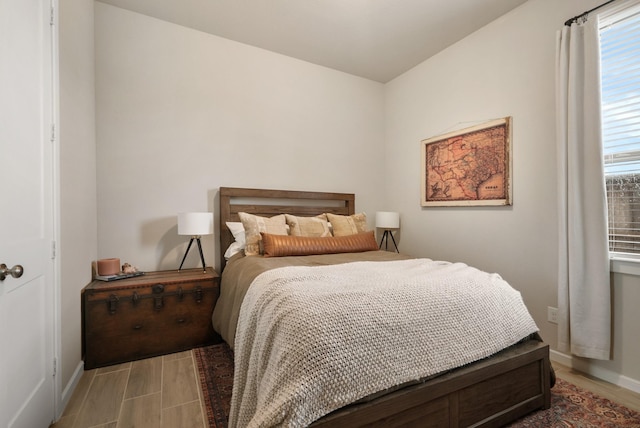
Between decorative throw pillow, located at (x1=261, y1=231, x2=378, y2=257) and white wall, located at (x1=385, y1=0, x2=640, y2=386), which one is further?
decorative throw pillow, located at (x1=261, y1=231, x2=378, y2=257)

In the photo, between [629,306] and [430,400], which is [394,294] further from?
[629,306]

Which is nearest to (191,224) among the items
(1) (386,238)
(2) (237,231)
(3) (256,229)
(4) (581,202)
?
(2) (237,231)

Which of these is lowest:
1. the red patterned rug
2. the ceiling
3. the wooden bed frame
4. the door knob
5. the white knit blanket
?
the red patterned rug

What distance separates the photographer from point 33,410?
127cm

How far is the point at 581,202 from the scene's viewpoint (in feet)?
6.43

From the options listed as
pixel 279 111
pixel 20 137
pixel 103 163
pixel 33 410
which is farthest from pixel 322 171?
pixel 33 410

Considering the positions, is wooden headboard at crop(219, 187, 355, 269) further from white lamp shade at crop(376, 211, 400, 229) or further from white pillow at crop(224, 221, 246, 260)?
white lamp shade at crop(376, 211, 400, 229)

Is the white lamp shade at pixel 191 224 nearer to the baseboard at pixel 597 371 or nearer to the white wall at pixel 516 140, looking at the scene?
the white wall at pixel 516 140

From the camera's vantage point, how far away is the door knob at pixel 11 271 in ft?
3.43

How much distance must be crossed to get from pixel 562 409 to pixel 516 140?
1952mm

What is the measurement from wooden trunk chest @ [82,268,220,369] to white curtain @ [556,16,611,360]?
105 inches

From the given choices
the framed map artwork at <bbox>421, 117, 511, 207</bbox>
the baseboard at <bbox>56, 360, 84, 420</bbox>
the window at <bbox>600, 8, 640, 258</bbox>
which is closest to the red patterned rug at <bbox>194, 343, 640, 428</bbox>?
the baseboard at <bbox>56, 360, 84, 420</bbox>

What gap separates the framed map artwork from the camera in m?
2.53

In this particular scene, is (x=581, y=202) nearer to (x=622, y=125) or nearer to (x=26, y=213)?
(x=622, y=125)
